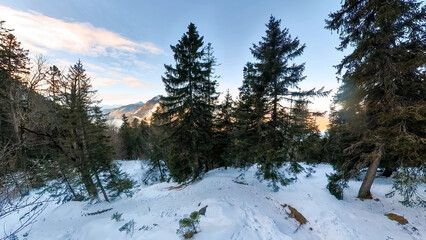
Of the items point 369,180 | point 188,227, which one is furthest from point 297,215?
point 188,227

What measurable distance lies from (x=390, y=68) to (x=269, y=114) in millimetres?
5071

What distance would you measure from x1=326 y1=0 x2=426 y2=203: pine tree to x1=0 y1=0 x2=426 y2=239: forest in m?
0.04

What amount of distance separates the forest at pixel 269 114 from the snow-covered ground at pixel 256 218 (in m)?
0.81

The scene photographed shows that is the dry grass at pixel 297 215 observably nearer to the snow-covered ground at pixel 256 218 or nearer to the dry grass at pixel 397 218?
the snow-covered ground at pixel 256 218

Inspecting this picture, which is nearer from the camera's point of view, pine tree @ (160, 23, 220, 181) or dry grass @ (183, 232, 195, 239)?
dry grass @ (183, 232, 195, 239)

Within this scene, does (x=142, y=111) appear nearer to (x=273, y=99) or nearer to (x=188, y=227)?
(x=273, y=99)

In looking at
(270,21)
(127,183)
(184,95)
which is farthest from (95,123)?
(270,21)

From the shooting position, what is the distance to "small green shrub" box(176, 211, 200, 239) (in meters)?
5.35

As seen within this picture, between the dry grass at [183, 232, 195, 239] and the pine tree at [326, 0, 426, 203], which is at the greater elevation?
the pine tree at [326, 0, 426, 203]

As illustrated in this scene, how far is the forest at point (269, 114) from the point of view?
19.1 feet

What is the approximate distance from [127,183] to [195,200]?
7.71 m

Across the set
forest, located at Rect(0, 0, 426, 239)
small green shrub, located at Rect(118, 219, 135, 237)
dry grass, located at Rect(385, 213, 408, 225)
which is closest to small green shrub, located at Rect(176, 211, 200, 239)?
small green shrub, located at Rect(118, 219, 135, 237)

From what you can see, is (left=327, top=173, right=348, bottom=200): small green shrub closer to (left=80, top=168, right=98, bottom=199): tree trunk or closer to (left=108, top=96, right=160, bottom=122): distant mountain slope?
(left=80, top=168, right=98, bottom=199): tree trunk

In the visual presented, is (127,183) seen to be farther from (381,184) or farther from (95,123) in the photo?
(381,184)
